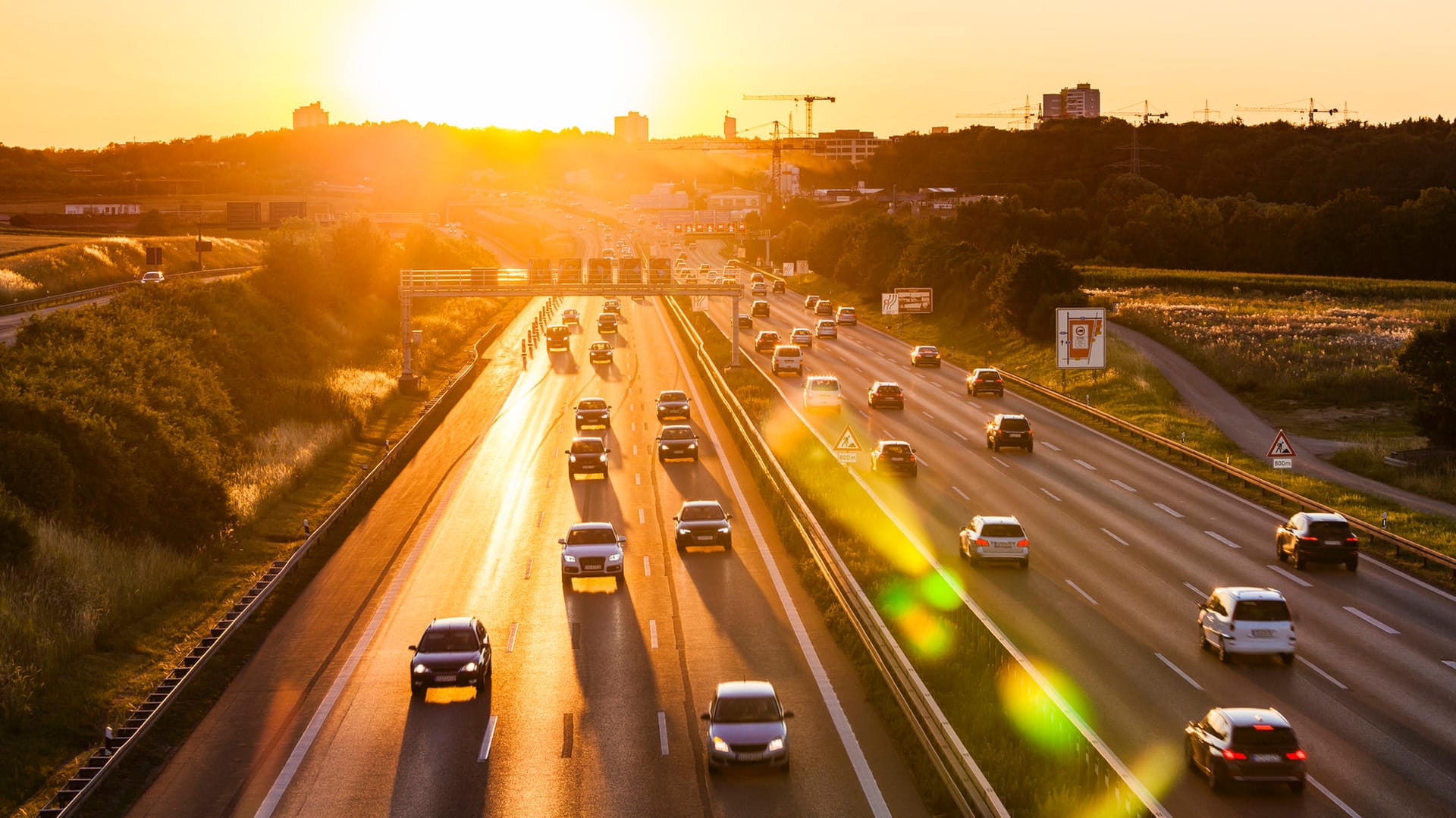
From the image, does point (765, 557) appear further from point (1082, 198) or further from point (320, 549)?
point (1082, 198)

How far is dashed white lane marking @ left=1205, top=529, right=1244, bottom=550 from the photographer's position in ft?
130

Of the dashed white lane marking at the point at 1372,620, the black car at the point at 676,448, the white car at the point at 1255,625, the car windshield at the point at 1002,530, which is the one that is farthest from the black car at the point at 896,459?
the white car at the point at 1255,625

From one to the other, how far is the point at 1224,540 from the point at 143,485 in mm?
31719

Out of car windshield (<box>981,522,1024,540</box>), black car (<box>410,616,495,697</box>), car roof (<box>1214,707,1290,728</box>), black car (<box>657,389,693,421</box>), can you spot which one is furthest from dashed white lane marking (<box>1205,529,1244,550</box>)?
black car (<box>657,389,693,421</box>)

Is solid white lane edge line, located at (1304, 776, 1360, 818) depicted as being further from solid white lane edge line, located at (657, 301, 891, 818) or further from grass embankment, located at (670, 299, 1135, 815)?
solid white lane edge line, located at (657, 301, 891, 818)

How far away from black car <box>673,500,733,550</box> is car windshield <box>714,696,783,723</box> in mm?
16527

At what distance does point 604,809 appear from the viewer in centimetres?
2030

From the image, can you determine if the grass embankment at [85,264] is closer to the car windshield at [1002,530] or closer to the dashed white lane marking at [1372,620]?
the car windshield at [1002,530]

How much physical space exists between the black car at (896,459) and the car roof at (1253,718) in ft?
96.6

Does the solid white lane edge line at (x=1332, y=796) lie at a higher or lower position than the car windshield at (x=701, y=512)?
lower

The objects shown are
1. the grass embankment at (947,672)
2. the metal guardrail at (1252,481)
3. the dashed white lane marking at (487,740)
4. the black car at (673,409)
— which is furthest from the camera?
the black car at (673,409)

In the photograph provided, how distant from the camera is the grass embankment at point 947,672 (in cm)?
1919

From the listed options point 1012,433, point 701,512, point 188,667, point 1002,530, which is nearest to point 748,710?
point 188,667

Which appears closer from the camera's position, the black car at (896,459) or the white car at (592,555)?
the white car at (592,555)
